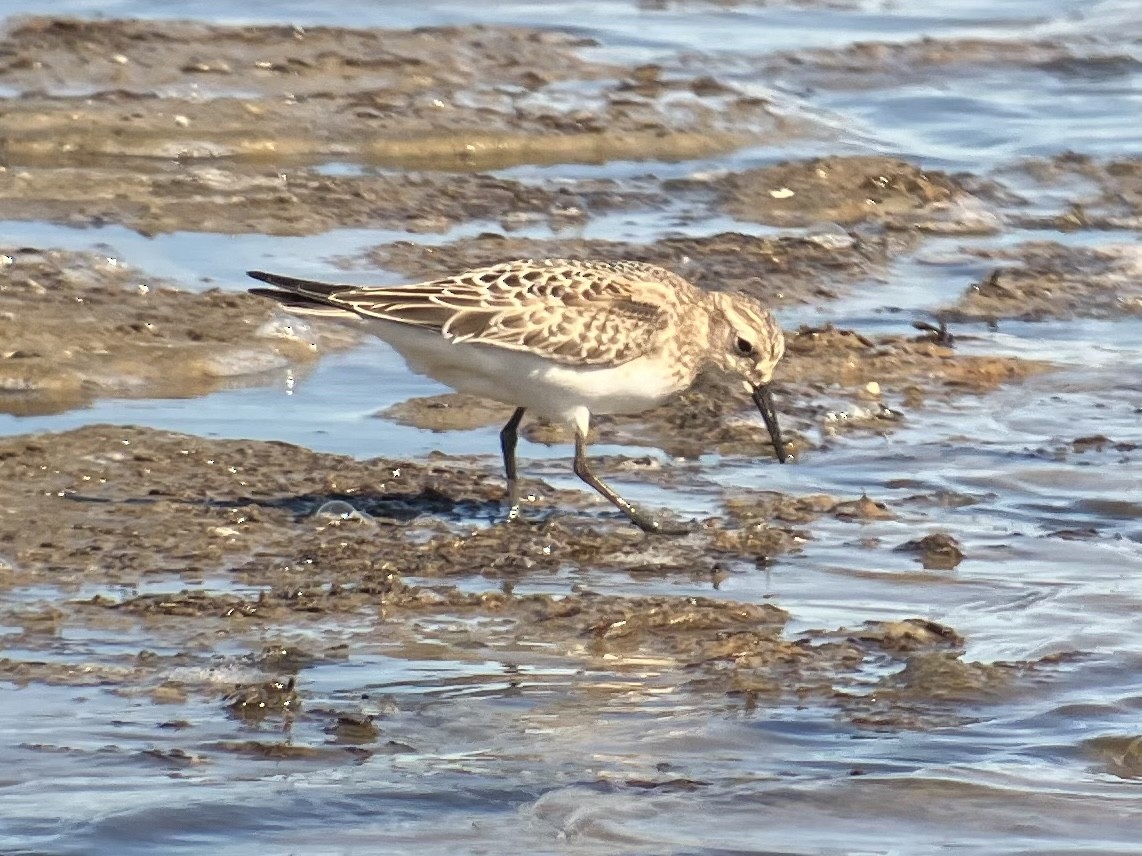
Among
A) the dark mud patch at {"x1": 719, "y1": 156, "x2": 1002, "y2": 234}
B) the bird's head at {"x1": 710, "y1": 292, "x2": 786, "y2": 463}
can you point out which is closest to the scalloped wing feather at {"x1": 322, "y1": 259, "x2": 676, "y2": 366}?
the bird's head at {"x1": 710, "y1": 292, "x2": 786, "y2": 463}

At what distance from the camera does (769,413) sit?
851 centimetres

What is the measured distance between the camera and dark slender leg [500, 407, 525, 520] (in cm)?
799

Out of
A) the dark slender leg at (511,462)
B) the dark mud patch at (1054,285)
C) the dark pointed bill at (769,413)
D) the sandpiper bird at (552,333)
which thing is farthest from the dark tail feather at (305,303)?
the dark mud patch at (1054,285)

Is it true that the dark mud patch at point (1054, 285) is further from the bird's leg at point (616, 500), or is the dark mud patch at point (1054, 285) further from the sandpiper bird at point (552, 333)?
the bird's leg at point (616, 500)

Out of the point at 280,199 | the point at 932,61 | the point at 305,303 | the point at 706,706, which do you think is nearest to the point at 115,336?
the point at 305,303

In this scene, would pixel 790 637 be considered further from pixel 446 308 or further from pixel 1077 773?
pixel 446 308

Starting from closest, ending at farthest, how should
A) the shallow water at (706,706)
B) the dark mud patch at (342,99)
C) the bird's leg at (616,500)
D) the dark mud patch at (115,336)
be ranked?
the shallow water at (706,706) < the bird's leg at (616,500) < the dark mud patch at (115,336) < the dark mud patch at (342,99)

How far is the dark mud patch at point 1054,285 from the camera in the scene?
10.9 meters

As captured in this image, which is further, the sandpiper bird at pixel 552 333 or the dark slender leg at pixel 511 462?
the dark slender leg at pixel 511 462

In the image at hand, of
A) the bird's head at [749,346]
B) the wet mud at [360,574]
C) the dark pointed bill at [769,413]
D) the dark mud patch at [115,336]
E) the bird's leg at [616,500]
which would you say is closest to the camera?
the wet mud at [360,574]

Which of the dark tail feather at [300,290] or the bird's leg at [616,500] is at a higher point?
the dark tail feather at [300,290]

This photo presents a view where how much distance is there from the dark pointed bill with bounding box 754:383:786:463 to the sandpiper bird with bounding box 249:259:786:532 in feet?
0.73

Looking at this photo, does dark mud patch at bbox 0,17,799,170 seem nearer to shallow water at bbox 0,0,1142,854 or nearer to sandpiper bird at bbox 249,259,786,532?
shallow water at bbox 0,0,1142,854

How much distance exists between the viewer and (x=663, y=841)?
530 centimetres
